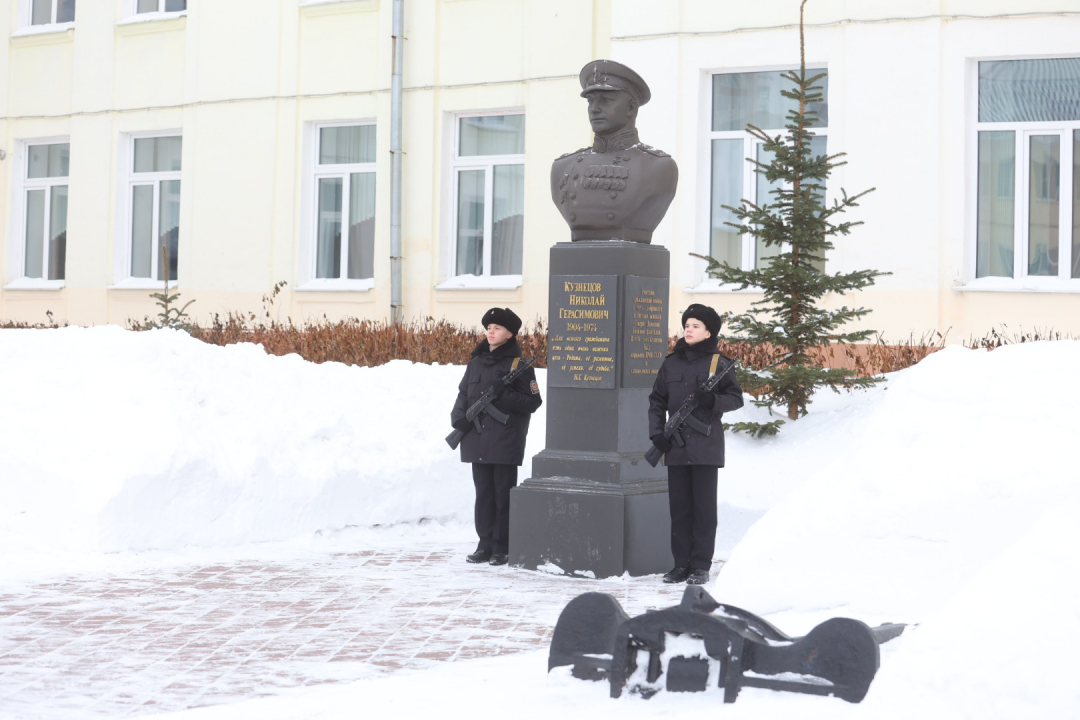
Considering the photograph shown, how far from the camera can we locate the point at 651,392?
8273 millimetres

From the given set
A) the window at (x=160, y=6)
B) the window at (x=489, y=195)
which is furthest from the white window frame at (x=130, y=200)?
the window at (x=489, y=195)

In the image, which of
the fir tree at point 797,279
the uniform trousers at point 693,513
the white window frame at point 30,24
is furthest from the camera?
the white window frame at point 30,24

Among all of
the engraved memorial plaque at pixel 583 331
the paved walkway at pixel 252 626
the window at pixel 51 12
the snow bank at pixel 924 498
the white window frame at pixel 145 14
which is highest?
the window at pixel 51 12

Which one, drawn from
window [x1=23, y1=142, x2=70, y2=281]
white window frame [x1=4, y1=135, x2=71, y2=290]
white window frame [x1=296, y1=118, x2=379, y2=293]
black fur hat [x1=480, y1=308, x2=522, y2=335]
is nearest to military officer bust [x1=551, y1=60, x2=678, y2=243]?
black fur hat [x1=480, y1=308, x2=522, y2=335]

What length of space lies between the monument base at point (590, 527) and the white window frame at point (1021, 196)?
7.38m

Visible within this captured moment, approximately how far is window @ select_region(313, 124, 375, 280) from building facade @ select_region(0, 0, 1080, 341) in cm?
4

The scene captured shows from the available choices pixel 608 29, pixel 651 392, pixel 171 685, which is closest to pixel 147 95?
pixel 608 29

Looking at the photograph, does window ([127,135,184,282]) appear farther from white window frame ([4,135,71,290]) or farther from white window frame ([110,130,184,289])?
white window frame ([4,135,71,290])

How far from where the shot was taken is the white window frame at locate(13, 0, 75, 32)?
69.0 ft

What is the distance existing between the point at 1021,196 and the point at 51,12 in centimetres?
1563

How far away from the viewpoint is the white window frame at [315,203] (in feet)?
61.0

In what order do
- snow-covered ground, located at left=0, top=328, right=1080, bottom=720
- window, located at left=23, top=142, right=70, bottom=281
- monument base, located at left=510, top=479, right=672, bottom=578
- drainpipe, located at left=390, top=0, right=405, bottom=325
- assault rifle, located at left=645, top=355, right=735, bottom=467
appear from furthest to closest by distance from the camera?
1. window, located at left=23, top=142, right=70, bottom=281
2. drainpipe, located at left=390, top=0, right=405, bottom=325
3. monument base, located at left=510, top=479, right=672, bottom=578
4. assault rifle, located at left=645, top=355, right=735, bottom=467
5. snow-covered ground, located at left=0, top=328, right=1080, bottom=720

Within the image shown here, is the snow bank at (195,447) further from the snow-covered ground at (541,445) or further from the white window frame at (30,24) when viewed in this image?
the white window frame at (30,24)

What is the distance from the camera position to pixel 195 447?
933 cm
